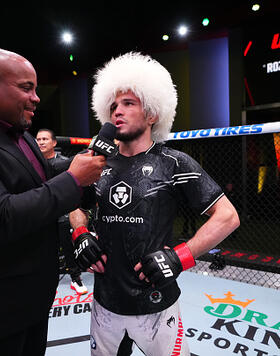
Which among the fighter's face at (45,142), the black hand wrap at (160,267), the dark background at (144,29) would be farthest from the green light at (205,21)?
the black hand wrap at (160,267)

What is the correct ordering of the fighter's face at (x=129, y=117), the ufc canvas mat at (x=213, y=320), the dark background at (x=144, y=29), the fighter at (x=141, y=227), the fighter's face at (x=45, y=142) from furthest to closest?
1. the dark background at (x=144, y=29)
2. the fighter's face at (x=45, y=142)
3. the ufc canvas mat at (x=213, y=320)
4. the fighter's face at (x=129, y=117)
5. the fighter at (x=141, y=227)

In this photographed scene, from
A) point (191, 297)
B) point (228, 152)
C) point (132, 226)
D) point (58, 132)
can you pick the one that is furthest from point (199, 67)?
point (132, 226)

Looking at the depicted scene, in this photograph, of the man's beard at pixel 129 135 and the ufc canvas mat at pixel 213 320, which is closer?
the man's beard at pixel 129 135

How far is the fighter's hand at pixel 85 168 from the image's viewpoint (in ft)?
3.09

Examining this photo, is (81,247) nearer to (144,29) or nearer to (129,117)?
(129,117)

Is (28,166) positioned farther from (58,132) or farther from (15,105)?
(58,132)

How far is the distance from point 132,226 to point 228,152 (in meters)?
5.57

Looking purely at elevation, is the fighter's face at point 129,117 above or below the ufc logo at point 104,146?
above

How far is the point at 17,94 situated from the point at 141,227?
718 millimetres

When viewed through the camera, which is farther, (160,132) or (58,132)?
(58,132)

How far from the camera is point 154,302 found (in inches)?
47.3

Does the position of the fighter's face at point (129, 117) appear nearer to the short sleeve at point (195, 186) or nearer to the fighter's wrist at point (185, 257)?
the short sleeve at point (195, 186)

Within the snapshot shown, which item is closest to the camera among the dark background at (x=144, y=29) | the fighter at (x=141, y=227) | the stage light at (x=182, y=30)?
the fighter at (x=141, y=227)

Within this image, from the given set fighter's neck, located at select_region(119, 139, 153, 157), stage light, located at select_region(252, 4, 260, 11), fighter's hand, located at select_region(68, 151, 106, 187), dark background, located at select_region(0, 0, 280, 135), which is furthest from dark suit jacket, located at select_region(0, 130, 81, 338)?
stage light, located at select_region(252, 4, 260, 11)
